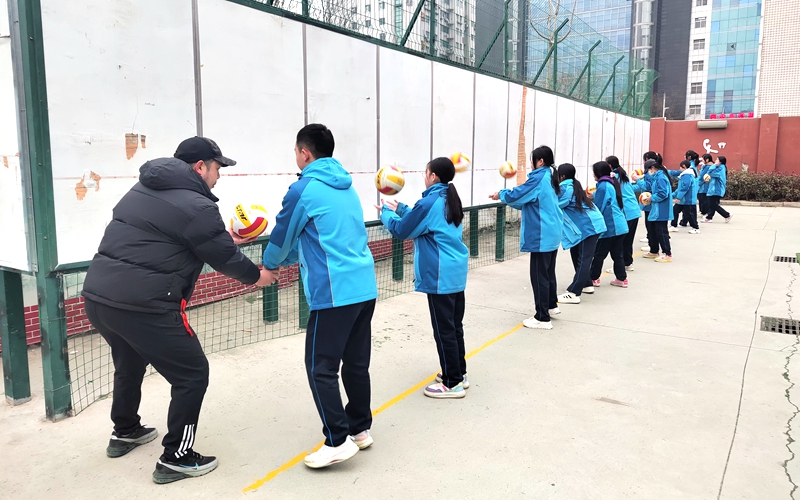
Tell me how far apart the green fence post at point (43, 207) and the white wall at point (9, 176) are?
109mm

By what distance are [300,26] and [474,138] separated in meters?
4.21

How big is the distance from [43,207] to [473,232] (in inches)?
268

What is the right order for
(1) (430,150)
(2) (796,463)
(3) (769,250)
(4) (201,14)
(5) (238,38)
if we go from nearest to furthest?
(2) (796,463)
(4) (201,14)
(5) (238,38)
(1) (430,150)
(3) (769,250)

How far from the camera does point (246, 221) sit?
3.43 m

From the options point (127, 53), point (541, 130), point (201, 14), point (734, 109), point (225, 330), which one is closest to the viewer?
point (127, 53)

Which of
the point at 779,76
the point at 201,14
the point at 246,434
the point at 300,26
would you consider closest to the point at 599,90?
the point at 300,26

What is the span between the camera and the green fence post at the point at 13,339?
388 centimetres

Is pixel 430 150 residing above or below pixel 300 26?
below

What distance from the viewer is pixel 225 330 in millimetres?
5664

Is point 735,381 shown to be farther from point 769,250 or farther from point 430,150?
point 769,250

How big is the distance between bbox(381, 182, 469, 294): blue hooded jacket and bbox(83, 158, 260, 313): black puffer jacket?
55.7 inches

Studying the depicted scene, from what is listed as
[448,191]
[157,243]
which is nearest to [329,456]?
[157,243]

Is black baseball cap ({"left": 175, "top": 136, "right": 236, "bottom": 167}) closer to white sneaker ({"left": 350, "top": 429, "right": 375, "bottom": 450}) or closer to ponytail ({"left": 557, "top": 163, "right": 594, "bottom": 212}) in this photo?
white sneaker ({"left": 350, "top": 429, "right": 375, "bottom": 450})

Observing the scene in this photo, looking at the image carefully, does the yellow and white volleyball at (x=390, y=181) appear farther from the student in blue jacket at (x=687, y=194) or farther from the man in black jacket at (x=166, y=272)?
the student in blue jacket at (x=687, y=194)
